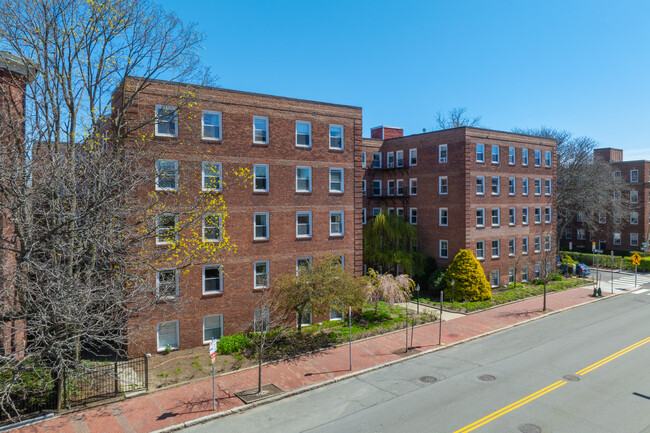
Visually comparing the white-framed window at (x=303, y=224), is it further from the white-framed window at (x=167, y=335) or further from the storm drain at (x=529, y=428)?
the storm drain at (x=529, y=428)

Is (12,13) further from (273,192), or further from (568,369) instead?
(568,369)

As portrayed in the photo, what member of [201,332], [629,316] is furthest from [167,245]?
[629,316]

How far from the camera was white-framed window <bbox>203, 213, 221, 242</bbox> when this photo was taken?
22656 mm

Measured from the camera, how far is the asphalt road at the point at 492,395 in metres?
14.4

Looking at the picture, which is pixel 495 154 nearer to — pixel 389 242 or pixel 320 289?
pixel 389 242

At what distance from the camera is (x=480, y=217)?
123ft

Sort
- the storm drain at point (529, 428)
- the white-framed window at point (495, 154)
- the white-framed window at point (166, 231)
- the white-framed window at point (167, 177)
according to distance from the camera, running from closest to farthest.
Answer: the storm drain at point (529, 428)
the white-framed window at point (166, 231)
the white-framed window at point (167, 177)
the white-framed window at point (495, 154)

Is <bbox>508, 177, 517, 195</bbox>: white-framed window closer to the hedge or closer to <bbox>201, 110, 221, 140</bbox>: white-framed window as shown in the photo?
the hedge

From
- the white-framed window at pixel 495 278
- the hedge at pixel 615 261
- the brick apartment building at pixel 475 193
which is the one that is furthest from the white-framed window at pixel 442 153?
the hedge at pixel 615 261

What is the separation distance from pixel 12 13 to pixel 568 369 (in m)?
27.3

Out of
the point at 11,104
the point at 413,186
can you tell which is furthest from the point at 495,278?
the point at 11,104

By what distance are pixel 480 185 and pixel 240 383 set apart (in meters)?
27.9

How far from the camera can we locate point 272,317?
2478 cm

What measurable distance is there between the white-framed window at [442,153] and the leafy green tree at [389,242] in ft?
20.7
